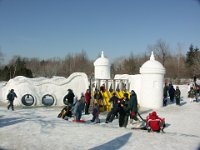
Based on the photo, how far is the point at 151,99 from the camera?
23438 mm

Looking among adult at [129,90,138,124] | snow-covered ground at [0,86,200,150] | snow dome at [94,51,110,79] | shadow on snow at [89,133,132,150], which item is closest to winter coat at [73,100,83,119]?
adult at [129,90,138,124]

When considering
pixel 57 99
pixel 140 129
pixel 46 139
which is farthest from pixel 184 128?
pixel 57 99

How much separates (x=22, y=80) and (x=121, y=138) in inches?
652

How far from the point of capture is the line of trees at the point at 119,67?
57.1m

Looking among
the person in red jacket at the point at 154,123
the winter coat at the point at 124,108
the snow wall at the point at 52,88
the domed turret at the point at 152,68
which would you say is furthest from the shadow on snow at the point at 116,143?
the snow wall at the point at 52,88

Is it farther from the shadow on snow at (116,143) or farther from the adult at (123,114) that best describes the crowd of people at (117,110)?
the shadow on snow at (116,143)

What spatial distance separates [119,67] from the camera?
263 ft

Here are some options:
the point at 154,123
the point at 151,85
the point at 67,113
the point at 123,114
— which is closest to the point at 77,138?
the point at 154,123

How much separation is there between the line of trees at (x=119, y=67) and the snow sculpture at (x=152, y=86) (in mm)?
22985

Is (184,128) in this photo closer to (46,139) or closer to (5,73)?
(46,139)

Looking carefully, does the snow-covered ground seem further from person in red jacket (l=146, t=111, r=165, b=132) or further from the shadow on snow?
person in red jacket (l=146, t=111, r=165, b=132)

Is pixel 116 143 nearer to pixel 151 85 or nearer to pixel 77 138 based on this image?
pixel 77 138

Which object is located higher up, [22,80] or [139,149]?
[22,80]

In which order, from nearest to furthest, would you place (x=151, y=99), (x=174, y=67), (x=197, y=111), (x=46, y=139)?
(x=46, y=139), (x=197, y=111), (x=151, y=99), (x=174, y=67)
